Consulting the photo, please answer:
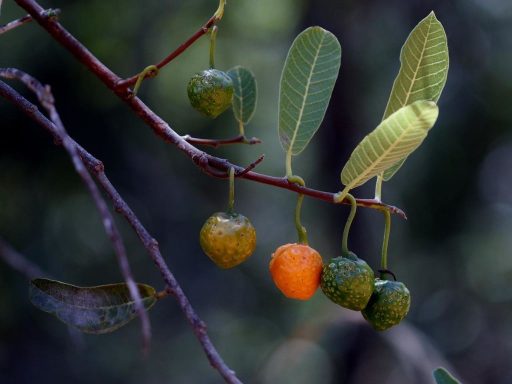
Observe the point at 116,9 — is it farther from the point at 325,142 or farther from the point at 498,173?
the point at 498,173

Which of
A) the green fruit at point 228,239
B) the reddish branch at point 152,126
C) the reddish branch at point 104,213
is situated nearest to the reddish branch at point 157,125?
the reddish branch at point 152,126

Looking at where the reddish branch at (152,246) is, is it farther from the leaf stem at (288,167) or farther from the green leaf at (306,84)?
the green leaf at (306,84)

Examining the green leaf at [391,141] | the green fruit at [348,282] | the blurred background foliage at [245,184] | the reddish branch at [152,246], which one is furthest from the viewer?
the blurred background foliage at [245,184]

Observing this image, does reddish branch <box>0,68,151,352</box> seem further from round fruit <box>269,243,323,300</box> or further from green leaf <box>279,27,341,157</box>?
green leaf <box>279,27,341,157</box>

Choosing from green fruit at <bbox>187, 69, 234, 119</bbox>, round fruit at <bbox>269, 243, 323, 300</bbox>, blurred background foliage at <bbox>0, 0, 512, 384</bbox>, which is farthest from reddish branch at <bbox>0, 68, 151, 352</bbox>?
blurred background foliage at <bbox>0, 0, 512, 384</bbox>

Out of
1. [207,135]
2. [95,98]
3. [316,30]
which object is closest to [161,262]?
[316,30]

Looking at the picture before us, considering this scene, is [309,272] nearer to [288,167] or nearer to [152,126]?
[288,167]

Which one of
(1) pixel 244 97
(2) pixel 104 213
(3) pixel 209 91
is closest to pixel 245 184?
(1) pixel 244 97
